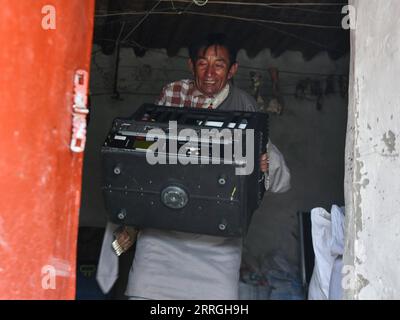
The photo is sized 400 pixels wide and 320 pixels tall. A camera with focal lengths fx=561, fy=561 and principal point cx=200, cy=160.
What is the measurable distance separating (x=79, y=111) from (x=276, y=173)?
4.51ft

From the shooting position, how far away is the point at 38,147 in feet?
5.24

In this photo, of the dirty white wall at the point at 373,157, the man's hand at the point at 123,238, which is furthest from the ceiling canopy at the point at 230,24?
the dirty white wall at the point at 373,157

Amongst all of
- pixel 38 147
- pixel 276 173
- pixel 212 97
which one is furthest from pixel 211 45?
pixel 38 147

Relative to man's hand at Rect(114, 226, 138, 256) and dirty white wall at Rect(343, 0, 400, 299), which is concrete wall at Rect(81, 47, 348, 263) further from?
dirty white wall at Rect(343, 0, 400, 299)

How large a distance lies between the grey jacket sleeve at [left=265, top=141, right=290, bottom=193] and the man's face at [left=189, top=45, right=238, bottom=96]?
454mm

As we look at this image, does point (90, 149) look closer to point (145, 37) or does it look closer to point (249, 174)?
point (145, 37)

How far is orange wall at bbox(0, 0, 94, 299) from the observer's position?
1.51m

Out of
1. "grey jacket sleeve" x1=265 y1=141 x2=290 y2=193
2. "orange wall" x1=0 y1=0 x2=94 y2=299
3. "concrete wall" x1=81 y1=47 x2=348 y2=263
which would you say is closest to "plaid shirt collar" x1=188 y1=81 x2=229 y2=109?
"grey jacket sleeve" x1=265 y1=141 x2=290 y2=193

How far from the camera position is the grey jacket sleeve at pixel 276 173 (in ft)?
9.23

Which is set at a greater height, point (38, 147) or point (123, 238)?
point (38, 147)

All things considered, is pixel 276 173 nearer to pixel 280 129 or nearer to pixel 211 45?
pixel 211 45

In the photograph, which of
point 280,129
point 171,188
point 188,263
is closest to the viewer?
point 171,188

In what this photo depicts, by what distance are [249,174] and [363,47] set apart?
1.97ft

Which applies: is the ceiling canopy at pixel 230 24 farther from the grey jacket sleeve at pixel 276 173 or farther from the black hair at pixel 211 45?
the grey jacket sleeve at pixel 276 173
